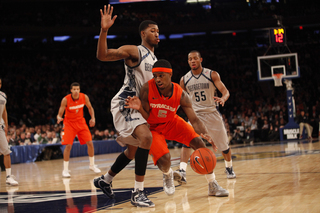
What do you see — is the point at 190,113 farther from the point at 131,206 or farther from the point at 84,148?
the point at 84,148

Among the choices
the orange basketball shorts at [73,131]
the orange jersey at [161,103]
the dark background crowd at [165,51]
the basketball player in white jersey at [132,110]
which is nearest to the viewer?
the basketball player in white jersey at [132,110]

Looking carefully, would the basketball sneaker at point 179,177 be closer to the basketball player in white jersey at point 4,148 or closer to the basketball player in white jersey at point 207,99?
the basketball player in white jersey at point 207,99

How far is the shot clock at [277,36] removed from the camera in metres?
16.6

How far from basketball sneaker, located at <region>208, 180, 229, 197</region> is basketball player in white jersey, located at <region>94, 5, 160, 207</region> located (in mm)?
849

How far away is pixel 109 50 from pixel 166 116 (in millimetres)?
1117

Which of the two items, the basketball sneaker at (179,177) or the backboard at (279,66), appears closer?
the basketball sneaker at (179,177)

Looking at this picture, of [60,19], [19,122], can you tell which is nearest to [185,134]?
[19,122]

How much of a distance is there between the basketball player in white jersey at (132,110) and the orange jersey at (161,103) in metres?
0.21

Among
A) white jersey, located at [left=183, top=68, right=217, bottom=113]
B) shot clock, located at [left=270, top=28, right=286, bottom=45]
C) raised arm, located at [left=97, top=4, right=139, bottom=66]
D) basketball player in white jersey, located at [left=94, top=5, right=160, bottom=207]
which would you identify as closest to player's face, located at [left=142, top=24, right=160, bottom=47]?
basketball player in white jersey, located at [left=94, top=5, right=160, bottom=207]

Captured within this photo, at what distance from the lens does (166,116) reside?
13.9 feet

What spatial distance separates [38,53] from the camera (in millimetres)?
22844

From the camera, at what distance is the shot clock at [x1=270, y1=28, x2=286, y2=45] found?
54.5ft

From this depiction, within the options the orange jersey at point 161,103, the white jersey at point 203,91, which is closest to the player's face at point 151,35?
the orange jersey at point 161,103

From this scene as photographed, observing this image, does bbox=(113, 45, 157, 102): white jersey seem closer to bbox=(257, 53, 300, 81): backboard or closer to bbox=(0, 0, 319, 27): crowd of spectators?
bbox=(257, 53, 300, 81): backboard
